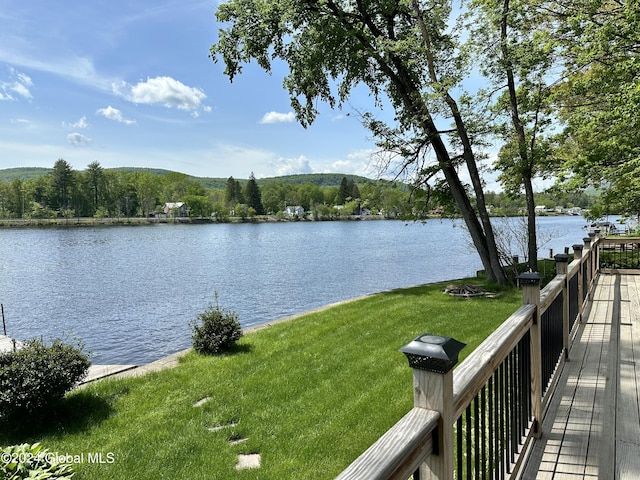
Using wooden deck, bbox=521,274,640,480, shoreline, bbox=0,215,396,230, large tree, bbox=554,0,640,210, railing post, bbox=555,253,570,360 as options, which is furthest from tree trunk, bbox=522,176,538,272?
shoreline, bbox=0,215,396,230

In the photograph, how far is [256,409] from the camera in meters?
5.07

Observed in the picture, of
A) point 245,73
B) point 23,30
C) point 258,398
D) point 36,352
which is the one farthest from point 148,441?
point 23,30

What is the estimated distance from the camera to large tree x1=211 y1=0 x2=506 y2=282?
1214 centimetres

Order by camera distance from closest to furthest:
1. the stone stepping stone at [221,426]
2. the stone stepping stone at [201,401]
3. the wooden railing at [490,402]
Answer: the wooden railing at [490,402], the stone stepping stone at [221,426], the stone stepping stone at [201,401]

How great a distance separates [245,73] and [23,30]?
47.8 ft

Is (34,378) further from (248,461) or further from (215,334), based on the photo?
(215,334)

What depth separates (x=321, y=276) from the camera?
78.7 feet

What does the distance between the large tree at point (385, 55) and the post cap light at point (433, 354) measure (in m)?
11.2

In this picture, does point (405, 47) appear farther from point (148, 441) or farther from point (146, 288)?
point (146, 288)

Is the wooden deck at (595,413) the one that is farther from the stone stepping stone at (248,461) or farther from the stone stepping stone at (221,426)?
the stone stepping stone at (221,426)

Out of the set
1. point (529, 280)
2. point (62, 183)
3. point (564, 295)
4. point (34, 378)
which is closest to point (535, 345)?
point (529, 280)

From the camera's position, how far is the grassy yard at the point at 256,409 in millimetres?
3969

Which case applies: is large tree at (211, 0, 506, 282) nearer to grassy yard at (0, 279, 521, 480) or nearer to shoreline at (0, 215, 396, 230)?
grassy yard at (0, 279, 521, 480)

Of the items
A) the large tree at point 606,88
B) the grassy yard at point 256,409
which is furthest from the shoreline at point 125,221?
the grassy yard at point 256,409
